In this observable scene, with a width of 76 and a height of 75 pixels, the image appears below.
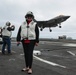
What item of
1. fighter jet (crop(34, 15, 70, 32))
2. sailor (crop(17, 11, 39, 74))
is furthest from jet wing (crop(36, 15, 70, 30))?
sailor (crop(17, 11, 39, 74))

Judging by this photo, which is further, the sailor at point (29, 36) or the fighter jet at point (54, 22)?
the fighter jet at point (54, 22)

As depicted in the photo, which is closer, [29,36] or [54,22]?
[29,36]

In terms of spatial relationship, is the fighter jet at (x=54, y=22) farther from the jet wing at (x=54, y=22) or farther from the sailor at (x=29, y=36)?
the sailor at (x=29, y=36)

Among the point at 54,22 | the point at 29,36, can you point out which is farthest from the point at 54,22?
the point at 29,36

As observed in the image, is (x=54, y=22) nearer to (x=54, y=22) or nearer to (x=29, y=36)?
(x=54, y=22)

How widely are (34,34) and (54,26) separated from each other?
74.0m

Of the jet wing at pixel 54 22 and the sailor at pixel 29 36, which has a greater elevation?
the jet wing at pixel 54 22

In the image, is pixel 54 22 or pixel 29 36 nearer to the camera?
pixel 29 36

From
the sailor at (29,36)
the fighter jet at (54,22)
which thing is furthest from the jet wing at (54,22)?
the sailor at (29,36)

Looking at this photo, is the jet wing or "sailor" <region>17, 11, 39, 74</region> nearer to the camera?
"sailor" <region>17, 11, 39, 74</region>

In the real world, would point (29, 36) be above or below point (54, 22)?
below

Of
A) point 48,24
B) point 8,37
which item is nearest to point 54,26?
point 48,24

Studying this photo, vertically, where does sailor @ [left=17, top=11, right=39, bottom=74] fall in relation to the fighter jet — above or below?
below

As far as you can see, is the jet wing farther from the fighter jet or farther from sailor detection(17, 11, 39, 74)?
sailor detection(17, 11, 39, 74)
